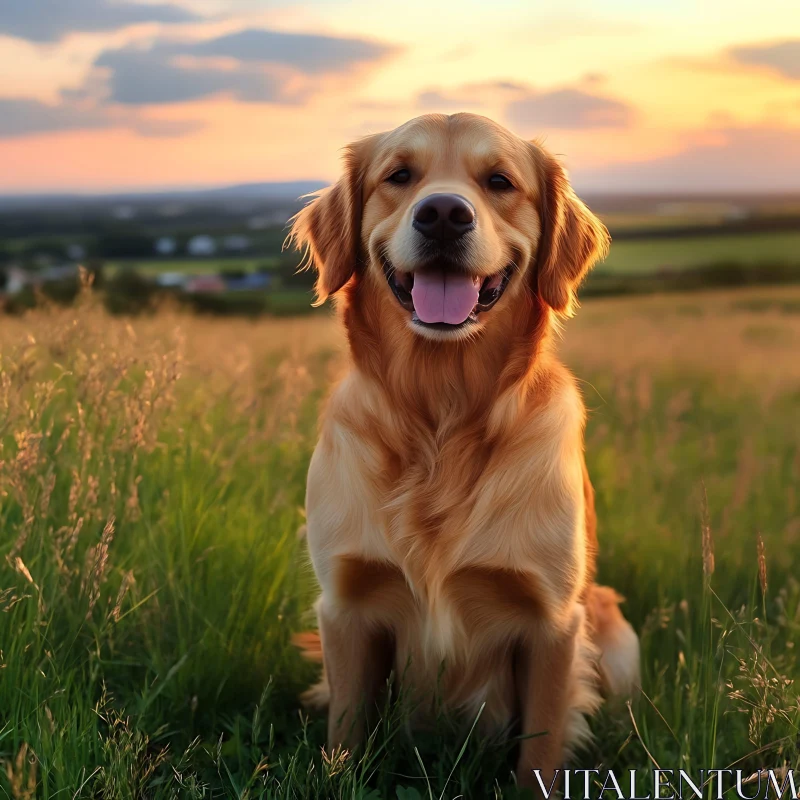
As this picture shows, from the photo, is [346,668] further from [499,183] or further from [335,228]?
[499,183]

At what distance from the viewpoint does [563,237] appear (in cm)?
257

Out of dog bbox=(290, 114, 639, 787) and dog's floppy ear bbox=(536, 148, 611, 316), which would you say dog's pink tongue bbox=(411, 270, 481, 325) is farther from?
dog's floppy ear bbox=(536, 148, 611, 316)

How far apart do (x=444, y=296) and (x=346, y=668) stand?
1067mm

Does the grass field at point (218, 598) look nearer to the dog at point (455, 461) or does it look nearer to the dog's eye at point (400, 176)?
the dog at point (455, 461)

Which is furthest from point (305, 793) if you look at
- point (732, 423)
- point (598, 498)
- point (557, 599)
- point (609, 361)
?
point (609, 361)

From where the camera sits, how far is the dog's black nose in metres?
2.15

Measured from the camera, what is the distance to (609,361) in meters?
7.62

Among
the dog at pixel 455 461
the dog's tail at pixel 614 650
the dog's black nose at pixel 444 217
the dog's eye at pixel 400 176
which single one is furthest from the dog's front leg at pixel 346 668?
the dog's eye at pixel 400 176

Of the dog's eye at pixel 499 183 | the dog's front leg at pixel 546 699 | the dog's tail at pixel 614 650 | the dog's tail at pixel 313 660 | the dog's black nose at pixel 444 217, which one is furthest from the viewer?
the dog's tail at pixel 614 650

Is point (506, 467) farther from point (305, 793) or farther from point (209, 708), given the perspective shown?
point (209, 708)

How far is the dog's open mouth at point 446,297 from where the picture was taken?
2.22 m

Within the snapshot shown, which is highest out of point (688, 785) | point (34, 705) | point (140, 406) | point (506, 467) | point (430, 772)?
point (140, 406)

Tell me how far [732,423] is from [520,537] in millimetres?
4405

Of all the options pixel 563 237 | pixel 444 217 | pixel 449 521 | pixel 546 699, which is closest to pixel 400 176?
pixel 444 217
